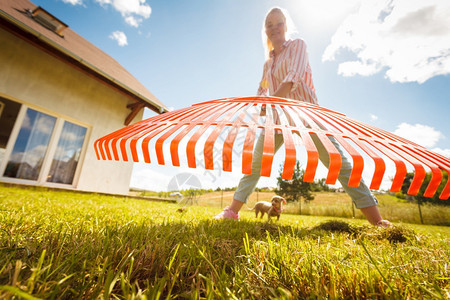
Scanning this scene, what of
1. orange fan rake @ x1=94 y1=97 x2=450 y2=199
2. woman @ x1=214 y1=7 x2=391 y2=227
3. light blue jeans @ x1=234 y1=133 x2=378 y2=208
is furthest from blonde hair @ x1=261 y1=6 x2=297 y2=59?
orange fan rake @ x1=94 y1=97 x2=450 y2=199

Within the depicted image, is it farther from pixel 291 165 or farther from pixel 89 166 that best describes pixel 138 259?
pixel 89 166

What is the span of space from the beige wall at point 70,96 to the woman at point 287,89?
548 cm

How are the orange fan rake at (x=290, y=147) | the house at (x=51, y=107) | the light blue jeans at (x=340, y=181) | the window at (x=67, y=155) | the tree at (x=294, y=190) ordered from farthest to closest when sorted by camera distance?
1. the tree at (x=294, y=190)
2. the window at (x=67, y=155)
3. the house at (x=51, y=107)
4. the light blue jeans at (x=340, y=181)
5. the orange fan rake at (x=290, y=147)

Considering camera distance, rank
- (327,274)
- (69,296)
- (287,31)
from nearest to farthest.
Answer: (69,296) → (327,274) → (287,31)

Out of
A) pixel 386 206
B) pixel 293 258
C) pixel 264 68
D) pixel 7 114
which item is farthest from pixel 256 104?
pixel 386 206

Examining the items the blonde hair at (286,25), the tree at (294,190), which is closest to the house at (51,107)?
the blonde hair at (286,25)

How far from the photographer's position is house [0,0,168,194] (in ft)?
15.4

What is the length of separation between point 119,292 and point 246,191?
75.5 inches

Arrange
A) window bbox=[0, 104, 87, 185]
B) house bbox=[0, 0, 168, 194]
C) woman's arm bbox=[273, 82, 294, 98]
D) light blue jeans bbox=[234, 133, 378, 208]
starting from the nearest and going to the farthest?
light blue jeans bbox=[234, 133, 378, 208], woman's arm bbox=[273, 82, 294, 98], house bbox=[0, 0, 168, 194], window bbox=[0, 104, 87, 185]

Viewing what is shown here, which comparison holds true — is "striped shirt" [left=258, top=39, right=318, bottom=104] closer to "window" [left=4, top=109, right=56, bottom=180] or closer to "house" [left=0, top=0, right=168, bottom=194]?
"house" [left=0, top=0, right=168, bottom=194]

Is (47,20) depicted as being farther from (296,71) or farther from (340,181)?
(340,181)

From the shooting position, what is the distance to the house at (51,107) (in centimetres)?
469

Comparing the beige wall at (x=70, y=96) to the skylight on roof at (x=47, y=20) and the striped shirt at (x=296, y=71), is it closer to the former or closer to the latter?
the skylight on roof at (x=47, y=20)

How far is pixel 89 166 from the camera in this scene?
6.05 m
